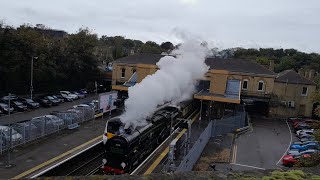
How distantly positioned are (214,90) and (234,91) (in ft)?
9.15

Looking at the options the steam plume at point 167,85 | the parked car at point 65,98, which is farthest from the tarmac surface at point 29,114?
the steam plume at point 167,85

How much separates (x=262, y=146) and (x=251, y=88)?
16.1m

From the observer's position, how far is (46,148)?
23.2 metres

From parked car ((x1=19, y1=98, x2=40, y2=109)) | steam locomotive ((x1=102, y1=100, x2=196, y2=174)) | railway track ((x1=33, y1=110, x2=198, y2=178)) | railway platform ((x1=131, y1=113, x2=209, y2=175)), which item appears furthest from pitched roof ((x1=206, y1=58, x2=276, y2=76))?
steam locomotive ((x1=102, y1=100, x2=196, y2=174))

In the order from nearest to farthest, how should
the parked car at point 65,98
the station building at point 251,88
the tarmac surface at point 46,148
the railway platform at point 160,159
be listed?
1. the tarmac surface at point 46,148
2. the railway platform at point 160,159
3. the station building at point 251,88
4. the parked car at point 65,98

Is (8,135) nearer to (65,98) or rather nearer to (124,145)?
(124,145)

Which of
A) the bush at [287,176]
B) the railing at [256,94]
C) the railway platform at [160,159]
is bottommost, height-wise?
the railway platform at [160,159]

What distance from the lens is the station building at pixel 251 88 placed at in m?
40.5

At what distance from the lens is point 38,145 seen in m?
23.8

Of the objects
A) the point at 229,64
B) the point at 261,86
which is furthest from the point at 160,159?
the point at 229,64

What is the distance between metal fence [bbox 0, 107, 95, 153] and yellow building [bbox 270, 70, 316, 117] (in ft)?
87.7

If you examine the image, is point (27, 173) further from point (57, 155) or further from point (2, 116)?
point (2, 116)

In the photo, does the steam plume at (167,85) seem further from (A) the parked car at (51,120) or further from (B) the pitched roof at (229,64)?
(A) the parked car at (51,120)

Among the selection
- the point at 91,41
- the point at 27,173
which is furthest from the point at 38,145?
the point at 91,41
